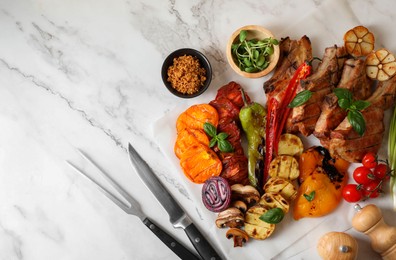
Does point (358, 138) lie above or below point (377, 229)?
above

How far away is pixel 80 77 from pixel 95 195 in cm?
73

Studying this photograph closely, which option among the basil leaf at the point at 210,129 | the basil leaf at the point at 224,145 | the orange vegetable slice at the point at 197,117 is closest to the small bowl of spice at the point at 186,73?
the orange vegetable slice at the point at 197,117

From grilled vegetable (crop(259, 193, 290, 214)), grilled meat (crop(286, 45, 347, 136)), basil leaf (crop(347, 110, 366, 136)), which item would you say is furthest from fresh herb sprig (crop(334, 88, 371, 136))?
grilled vegetable (crop(259, 193, 290, 214))

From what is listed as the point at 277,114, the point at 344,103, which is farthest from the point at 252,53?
the point at 344,103

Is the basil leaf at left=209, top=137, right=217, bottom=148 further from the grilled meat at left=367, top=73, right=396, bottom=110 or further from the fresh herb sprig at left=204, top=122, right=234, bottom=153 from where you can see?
the grilled meat at left=367, top=73, right=396, bottom=110

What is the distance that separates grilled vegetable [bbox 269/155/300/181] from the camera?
9.93ft

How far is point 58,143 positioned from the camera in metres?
3.28

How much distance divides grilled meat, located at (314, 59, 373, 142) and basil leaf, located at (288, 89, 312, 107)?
0.15 m

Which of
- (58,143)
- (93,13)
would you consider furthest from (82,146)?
(93,13)

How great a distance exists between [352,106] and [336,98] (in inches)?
4.3

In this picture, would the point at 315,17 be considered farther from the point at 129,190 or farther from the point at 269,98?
the point at 129,190

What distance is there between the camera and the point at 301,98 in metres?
2.90

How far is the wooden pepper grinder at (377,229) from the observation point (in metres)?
2.92

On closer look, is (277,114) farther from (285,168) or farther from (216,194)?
(216,194)
